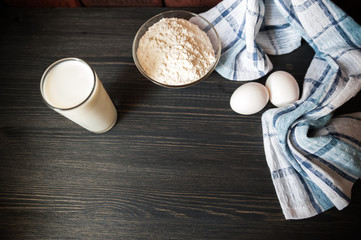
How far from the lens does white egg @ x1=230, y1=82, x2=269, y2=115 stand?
1.57 feet

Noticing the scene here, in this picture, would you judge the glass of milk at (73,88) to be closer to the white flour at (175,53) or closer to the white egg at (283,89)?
the white flour at (175,53)

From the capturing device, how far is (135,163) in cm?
50

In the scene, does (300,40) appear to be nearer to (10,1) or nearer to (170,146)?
(170,146)

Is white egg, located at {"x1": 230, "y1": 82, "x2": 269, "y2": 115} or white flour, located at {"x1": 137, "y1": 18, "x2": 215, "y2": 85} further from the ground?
white flour, located at {"x1": 137, "y1": 18, "x2": 215, "y2": 85}

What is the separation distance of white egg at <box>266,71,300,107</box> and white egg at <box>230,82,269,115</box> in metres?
0.02

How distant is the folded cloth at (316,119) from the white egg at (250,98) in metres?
0.03

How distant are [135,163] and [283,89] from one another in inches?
13.5

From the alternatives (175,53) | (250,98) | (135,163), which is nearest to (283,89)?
(250,98)

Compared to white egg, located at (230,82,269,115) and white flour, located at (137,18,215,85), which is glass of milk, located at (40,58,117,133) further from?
white egg, located at (230,82,269,115)

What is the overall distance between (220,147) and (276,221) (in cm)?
17

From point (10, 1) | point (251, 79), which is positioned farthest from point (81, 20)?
point (251, 79)

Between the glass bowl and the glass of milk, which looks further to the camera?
the glass bowl

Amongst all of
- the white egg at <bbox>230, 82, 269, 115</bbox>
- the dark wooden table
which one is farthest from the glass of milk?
the white egg at <bbox>230, 82, 269, 115</bbox>

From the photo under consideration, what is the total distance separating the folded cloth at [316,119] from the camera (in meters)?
0.45
